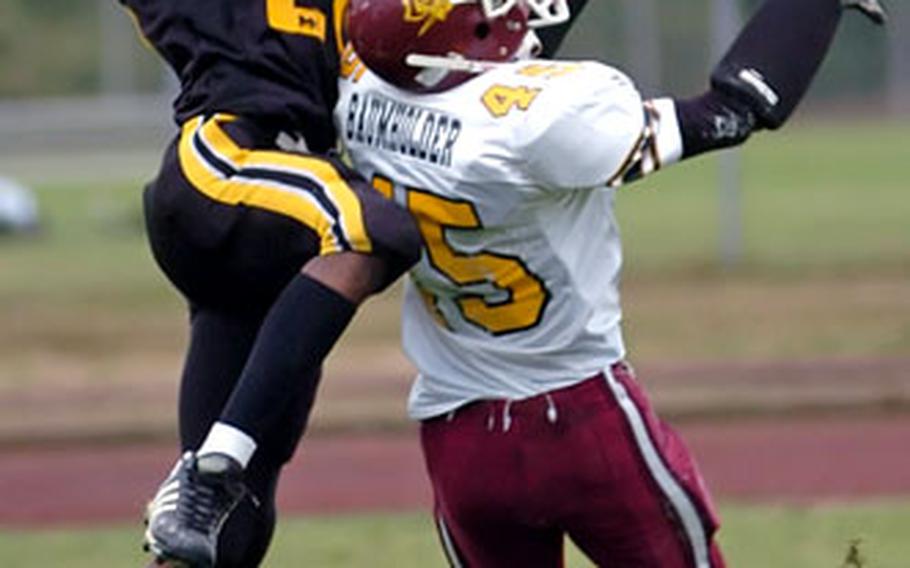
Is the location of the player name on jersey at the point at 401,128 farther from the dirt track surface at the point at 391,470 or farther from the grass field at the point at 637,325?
the dirt track surface at the point at 391,470

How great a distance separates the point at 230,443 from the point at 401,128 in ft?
2.19

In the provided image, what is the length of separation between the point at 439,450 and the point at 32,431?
6.46 m

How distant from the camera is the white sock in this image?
4.43m

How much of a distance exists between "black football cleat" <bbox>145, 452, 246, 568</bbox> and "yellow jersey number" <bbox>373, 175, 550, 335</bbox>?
0.55m

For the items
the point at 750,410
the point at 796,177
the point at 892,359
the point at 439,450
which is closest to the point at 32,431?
the point at 750,410

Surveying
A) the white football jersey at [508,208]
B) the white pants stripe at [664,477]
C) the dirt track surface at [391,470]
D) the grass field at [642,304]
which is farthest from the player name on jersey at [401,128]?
the grass field at [642,304]

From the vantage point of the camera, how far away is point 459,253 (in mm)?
4617

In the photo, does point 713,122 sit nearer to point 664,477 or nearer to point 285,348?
point 664,477

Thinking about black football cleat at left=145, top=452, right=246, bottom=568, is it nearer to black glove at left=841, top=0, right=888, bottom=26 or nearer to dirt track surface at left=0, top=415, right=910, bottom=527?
black glove at left=841, top=0, right=888, bottom=26

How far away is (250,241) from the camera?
4.69m

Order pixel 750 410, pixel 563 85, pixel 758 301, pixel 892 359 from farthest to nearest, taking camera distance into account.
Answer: pixel 758 301
pixel 892 359
pixel 750 410
pixel 563 85

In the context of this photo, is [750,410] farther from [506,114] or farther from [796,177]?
[796,177]

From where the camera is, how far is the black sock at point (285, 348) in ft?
14.6

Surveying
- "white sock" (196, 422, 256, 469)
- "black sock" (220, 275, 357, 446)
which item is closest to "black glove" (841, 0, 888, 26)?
"black sock" (220, 275, 357, 446)
